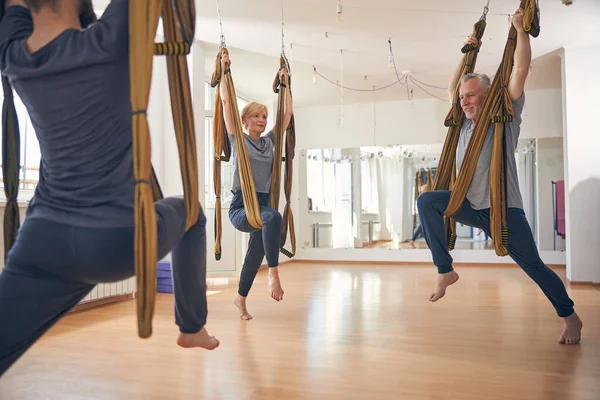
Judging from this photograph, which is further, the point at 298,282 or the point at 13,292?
the point at 298,282

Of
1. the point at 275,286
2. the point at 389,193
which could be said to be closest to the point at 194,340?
the point at 275,286

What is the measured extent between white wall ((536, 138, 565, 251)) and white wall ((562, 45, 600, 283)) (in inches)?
78.7

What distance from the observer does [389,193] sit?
8398mm

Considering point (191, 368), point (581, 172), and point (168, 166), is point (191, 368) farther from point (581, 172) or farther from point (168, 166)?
point (581, 172)

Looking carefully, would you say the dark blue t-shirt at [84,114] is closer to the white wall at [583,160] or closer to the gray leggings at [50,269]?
the gray leggings at [50,269]

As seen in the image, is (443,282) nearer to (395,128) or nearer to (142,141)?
(142,141)

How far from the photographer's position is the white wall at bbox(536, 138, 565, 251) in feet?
24.7

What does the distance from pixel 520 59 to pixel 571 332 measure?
146cm

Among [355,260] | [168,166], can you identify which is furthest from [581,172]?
[168,166]

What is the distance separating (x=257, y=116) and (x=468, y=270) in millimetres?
4666

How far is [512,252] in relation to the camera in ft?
8.69

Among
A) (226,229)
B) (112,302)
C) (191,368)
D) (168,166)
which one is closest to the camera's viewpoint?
(191,368)

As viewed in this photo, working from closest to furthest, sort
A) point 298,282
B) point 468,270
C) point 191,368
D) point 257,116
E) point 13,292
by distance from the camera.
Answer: point 13,292, point 191,368, point 257,116, point 298,282, point 468,270

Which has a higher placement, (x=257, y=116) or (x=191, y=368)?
(x=257, y=116)
